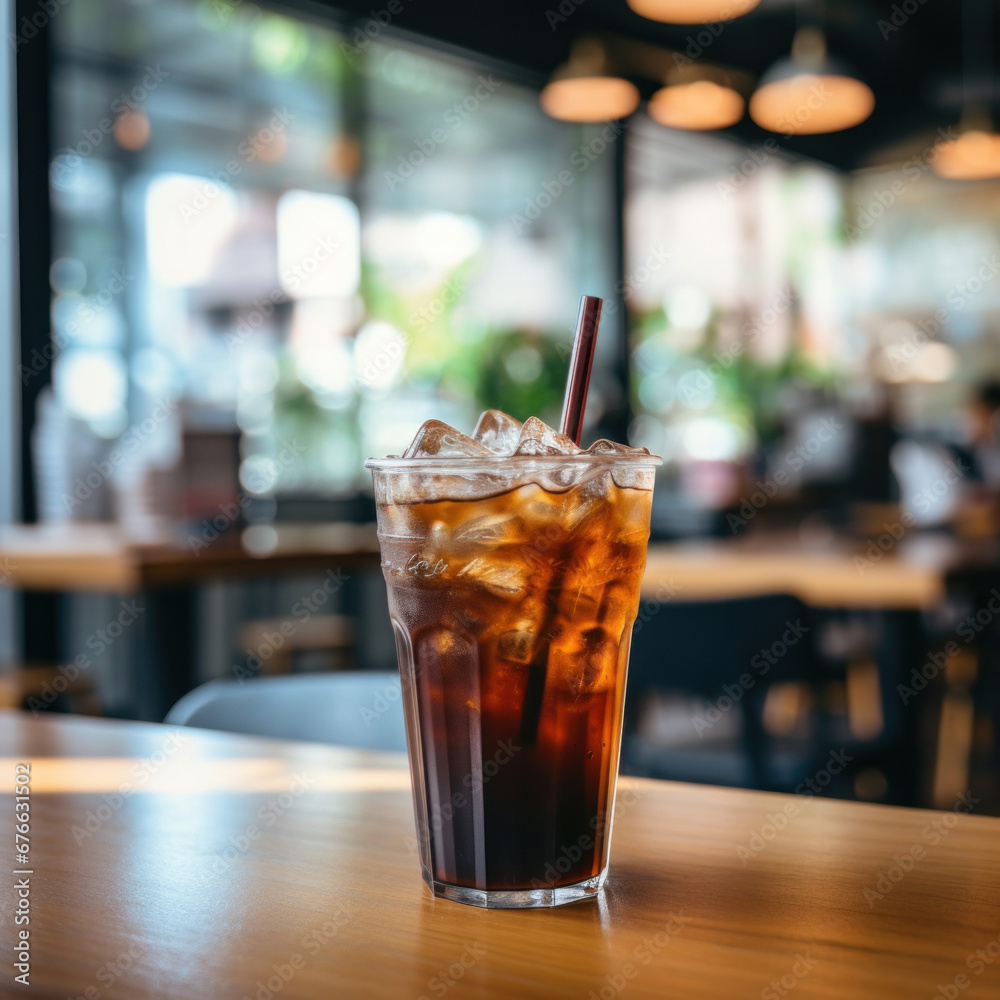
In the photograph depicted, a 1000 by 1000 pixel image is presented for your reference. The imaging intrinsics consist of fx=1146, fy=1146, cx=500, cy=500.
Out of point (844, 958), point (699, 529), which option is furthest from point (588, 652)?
point (699, 529)

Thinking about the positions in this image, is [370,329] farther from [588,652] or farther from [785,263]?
[588,652]

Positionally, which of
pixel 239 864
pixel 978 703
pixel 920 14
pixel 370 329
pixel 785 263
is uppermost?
pixel 920 14

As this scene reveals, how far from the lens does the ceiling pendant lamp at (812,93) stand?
→ 481 cm

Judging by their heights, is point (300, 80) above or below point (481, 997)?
above

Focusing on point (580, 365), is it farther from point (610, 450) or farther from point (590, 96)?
point (590, 96)

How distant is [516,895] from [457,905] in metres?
0.03

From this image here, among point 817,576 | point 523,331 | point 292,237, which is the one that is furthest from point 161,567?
point 523,331

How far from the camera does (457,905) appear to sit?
652 mm

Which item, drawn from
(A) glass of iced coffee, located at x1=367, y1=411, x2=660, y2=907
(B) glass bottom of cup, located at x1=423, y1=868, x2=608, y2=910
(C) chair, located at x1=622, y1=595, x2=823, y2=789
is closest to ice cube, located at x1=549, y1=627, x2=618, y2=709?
(A) glass of iced coffee, located at x1=367, y1=411, x2=660, y2=907

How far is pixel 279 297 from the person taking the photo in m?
5.88

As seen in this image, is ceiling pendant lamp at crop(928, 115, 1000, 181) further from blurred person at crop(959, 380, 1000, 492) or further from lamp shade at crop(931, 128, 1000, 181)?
blurred person at crop(959, 380, 1000, 492)

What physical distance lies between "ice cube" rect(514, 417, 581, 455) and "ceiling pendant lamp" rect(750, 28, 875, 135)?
452 cm

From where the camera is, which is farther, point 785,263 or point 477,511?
point 785,263

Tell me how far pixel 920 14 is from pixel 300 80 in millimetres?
4393
